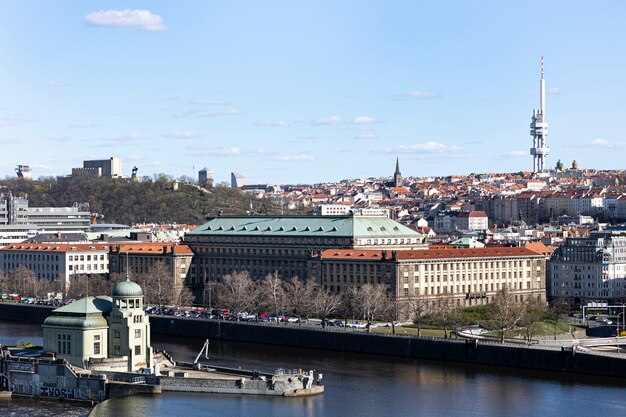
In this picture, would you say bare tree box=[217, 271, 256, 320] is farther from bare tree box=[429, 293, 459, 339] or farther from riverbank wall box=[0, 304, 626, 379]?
bare tree box=[429, 293, 459, 339]

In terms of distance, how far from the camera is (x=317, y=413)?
7956 cm

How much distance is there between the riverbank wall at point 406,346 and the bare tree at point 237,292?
744 cm

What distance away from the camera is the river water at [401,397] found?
80.4 m

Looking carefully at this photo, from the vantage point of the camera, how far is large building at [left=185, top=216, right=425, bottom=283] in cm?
14538

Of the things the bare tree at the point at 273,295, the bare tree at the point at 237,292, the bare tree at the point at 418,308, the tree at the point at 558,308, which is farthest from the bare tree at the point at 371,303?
the tree at the point at 558,308

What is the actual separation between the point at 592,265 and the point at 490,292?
12.3 metres

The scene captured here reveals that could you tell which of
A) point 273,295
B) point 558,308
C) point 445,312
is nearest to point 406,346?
point 445,312

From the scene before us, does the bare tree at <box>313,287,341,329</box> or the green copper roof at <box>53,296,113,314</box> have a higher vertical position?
the green copper roof at <box>53,296,113,314</box>

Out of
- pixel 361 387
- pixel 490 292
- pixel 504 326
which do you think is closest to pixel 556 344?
pixel 504 326

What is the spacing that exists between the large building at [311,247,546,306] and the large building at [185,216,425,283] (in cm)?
446

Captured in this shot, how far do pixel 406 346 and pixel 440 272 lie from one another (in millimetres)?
30006

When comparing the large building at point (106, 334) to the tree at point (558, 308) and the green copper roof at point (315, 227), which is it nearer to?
the tree at point (558, 308)

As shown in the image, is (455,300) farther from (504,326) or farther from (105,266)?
(105,266)

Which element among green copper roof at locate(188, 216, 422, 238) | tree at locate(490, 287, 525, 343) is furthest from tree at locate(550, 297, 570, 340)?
green copper roof at locate(188, 216, 422, 238)
